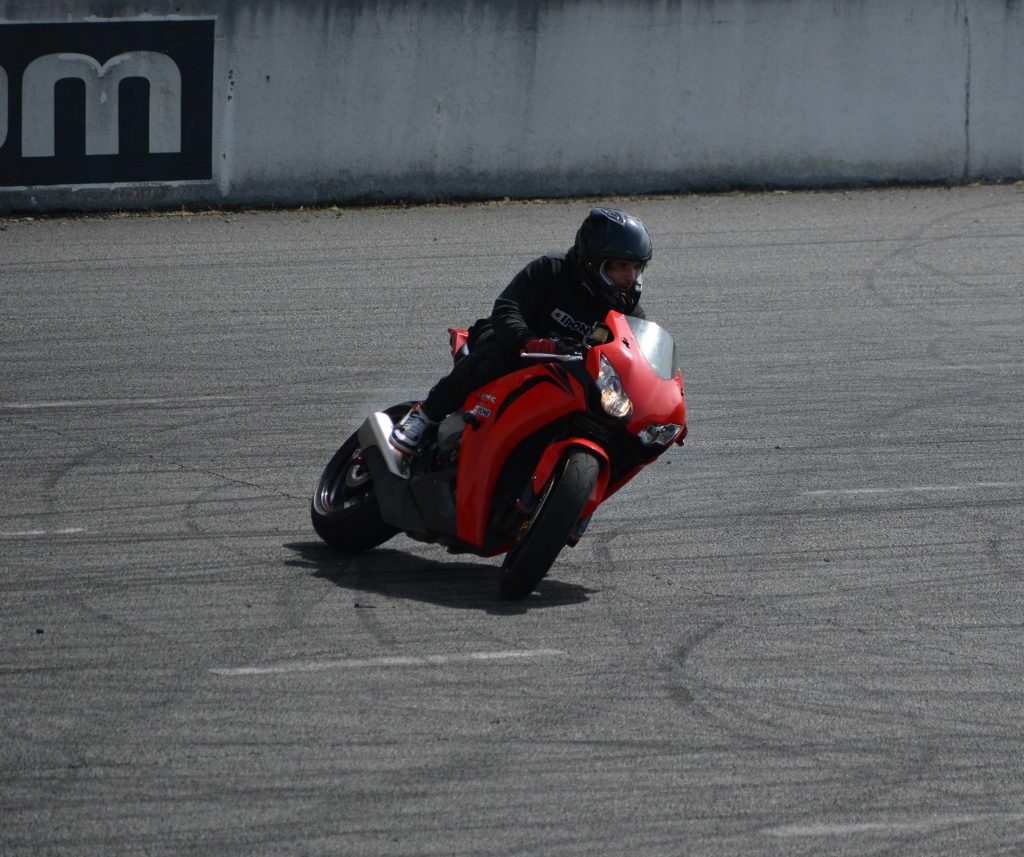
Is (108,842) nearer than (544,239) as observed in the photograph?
Yes

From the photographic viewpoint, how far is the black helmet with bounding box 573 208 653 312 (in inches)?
281

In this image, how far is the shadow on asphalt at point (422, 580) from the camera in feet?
22.9

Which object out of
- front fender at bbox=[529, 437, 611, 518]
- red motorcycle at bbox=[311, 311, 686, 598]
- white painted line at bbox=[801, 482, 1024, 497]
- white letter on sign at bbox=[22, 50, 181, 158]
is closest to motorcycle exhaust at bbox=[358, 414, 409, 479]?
red motorcycle at bbox=[311, 311, 686, 598]

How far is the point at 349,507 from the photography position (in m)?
7.58

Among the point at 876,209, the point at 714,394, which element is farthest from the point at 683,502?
the point at 876,209

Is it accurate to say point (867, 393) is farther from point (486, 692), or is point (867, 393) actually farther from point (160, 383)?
point (486, 692)

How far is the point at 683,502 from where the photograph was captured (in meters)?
8.75

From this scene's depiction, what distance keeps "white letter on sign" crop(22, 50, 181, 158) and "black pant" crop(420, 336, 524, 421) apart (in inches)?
338

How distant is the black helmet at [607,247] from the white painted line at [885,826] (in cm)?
290

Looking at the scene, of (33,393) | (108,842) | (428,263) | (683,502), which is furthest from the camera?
(428,263)

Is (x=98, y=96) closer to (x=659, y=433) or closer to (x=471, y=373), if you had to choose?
(x=471, y=373)

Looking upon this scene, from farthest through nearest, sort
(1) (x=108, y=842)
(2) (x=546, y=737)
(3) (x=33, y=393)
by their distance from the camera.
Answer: (3) (x=33, y=393) → (2) (x=546, y=737) → (1) (x=108, y=842)

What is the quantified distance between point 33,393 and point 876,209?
8.98m

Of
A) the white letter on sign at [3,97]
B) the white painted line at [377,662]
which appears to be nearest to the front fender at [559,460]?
the white painted line at [377,662]
